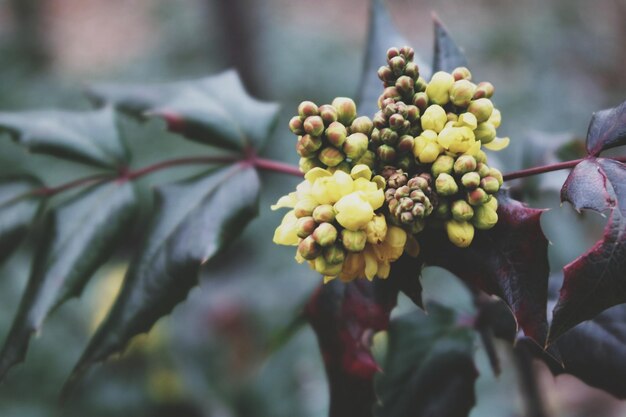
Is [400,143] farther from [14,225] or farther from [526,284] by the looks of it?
[14,225]

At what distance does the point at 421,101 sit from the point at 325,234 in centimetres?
26

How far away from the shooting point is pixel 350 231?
0.80m

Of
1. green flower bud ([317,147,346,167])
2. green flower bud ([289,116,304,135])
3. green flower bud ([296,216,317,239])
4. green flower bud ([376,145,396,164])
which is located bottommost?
green flower bud ([296,216,317,239])

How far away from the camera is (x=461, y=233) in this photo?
83 cm

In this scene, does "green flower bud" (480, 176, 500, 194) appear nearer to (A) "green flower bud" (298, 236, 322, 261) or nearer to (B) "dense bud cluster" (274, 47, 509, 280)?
(B) "dense bud cluster" (274, 47, 509, 280)

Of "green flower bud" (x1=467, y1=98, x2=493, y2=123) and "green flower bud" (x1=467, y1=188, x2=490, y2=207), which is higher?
"green flower bud" (x1=467, y1=98, x2=493, y2=123)

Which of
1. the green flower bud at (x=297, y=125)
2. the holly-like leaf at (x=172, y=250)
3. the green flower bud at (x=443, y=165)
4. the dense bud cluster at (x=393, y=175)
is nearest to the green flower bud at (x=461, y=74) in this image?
the dense bud cluster at (x=393, y=175)

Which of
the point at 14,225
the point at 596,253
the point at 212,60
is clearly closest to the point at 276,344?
the point at 14,225

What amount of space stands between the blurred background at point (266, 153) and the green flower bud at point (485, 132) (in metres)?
0.40

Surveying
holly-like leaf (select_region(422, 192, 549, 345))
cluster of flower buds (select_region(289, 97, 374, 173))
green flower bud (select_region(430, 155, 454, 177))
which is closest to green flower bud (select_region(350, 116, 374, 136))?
cluster of flower buds (select_region(289, 97, 374, 173))

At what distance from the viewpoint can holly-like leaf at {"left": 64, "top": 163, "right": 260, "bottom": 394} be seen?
3.52 feet

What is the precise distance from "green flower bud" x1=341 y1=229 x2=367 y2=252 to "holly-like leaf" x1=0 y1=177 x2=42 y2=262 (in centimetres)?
81

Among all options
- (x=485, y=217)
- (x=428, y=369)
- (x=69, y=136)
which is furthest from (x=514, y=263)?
(x=69, y=136)

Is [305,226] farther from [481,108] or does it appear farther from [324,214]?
[481,108]
